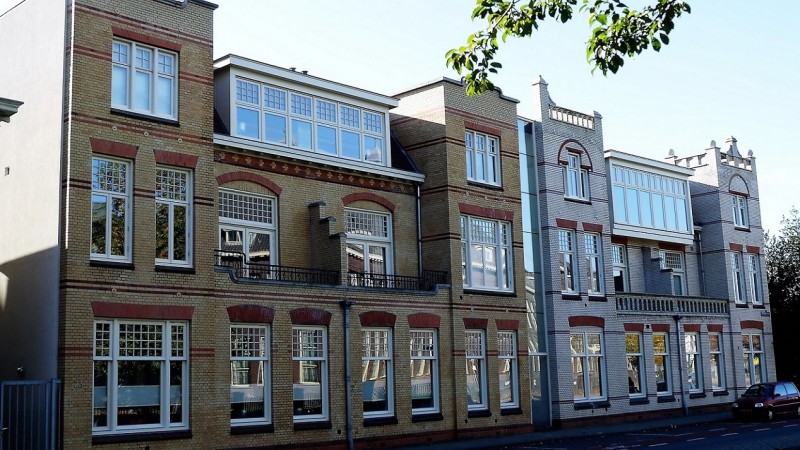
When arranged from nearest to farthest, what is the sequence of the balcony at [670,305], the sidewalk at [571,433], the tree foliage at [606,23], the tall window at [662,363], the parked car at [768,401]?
the tree foliage at [606,23], the sidewalk at [571,433], the parked car at [768,401], the balcony at [670,305], the tall window at [662,363]

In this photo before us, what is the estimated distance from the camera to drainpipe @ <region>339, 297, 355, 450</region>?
87.9ft

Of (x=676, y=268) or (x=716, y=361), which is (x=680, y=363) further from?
(x=676, y=268)

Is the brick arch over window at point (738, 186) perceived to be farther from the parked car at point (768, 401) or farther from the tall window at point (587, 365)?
the tall window at point (587, 365)

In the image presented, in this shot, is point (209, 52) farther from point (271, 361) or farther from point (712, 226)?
point (712, 226)

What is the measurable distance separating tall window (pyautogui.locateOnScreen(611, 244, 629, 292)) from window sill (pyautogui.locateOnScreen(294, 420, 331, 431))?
63.1 feet

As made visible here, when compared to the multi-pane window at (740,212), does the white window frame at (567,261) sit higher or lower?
lower

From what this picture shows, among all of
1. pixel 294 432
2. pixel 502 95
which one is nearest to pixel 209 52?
pixel 294 432

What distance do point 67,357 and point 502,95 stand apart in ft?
60.3

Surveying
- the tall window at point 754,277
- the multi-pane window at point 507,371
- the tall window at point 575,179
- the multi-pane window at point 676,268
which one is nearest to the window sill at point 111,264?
the multi-pane window at point 507,371

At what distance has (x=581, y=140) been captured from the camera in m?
38.8

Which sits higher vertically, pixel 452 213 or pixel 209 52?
pixel 209 52

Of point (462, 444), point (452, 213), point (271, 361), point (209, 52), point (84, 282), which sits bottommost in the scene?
point (462, 444)

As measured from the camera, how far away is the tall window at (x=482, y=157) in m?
32.2

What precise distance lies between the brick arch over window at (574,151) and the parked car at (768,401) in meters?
11.6
